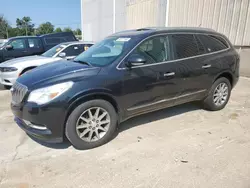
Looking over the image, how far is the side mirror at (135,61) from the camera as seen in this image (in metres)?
3.08

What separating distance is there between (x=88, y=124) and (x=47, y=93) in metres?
0.72

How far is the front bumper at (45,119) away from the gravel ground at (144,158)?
1.13 feet

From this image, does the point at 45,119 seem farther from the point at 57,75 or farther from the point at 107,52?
the point at 107,52

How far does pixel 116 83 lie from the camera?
3029 mm

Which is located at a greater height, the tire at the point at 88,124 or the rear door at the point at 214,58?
the rear door at the point at 214,58

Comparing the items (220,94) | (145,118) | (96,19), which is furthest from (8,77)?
(96,19)

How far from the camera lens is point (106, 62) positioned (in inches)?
126

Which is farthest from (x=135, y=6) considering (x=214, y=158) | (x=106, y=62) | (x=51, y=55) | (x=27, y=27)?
(x=27, y=27)

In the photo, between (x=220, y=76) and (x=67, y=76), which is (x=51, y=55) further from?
(x=220, y=76)

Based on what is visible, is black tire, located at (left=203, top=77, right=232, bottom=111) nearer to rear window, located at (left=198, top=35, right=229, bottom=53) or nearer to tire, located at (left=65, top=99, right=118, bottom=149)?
rear window, located at (left=198, top=35, right=229, bottom=53)

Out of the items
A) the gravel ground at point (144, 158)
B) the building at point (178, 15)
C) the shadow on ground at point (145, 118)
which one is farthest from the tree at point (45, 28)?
the gravel ground at point (144, 158)

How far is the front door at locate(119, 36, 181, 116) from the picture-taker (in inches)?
125

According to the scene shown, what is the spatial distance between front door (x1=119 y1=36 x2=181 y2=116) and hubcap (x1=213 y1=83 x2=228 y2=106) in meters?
1.15

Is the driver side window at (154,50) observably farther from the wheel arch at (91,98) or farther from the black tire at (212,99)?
the black tire at (212,99)
